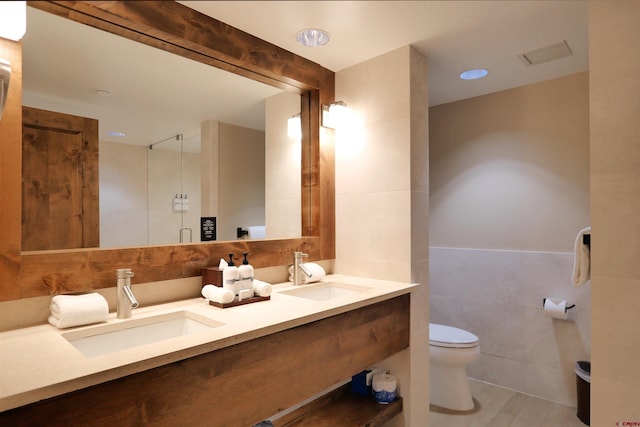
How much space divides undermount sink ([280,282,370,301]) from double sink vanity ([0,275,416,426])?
91 millimetres

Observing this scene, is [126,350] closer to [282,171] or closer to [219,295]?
[219,295]

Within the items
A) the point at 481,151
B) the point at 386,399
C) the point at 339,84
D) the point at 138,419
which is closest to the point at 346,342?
the point at 386,399

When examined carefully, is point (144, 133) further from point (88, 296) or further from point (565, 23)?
point (565, 23)

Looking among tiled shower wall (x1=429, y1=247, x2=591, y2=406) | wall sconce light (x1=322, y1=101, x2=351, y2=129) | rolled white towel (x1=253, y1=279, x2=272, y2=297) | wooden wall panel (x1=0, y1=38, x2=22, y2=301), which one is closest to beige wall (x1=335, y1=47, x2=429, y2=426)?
wall sconce light (x1=322, y1=101, x2=351, y2=129)

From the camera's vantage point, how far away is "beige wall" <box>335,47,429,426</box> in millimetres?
1825

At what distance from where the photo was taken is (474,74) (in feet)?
7.31

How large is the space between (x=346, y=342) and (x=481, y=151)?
1.92m

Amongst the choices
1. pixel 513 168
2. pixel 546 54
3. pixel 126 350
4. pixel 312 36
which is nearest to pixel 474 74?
pixel 546 54

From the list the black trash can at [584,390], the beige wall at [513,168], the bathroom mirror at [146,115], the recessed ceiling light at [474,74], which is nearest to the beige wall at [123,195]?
the bathroom mirror at [146,115]

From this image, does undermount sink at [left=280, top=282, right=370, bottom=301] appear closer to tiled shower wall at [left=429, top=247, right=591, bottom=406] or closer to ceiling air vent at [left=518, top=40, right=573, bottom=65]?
tiled shower wall at [left=429, top=247, right=591, bottom=406]

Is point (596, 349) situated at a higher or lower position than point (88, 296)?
lower

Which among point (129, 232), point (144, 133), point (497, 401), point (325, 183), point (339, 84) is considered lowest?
point (497, 401)

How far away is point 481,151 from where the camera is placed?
8.87ft

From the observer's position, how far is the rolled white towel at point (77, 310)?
112 cm
